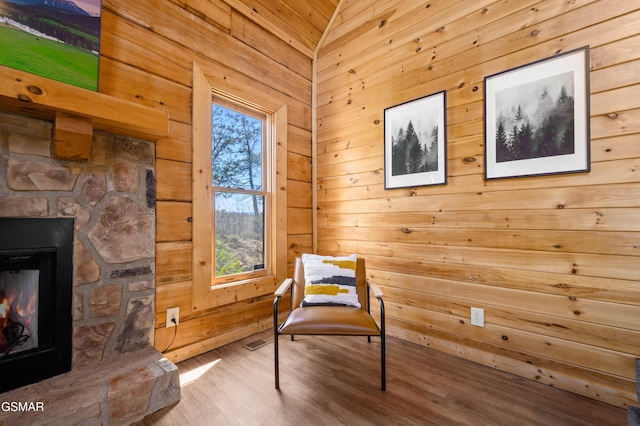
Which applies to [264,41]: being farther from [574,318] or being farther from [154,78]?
[574,318]

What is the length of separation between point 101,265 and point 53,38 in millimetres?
1267

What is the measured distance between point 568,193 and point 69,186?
2.95 m

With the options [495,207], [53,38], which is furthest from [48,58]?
[495,207]

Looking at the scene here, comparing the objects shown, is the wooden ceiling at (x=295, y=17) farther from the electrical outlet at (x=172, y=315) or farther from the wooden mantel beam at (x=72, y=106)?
the electrical outlet at (x=172, y=315)

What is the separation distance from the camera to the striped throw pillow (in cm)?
204

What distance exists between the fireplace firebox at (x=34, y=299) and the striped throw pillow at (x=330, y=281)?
143 centimetres

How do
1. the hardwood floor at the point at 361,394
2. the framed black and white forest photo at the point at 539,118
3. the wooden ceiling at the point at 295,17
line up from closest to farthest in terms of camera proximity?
the hardwood floor at the point at 361,394 → the framed black and white forest photo at the point at 539,118 → the wooden ceiling at the point at 295,17

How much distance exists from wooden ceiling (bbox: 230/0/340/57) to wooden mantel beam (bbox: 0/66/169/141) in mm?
1414

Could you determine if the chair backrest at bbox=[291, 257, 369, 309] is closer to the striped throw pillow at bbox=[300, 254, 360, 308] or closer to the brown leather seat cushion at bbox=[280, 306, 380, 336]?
the striped throw pillow at bbox=[300, 254, 360, 308]

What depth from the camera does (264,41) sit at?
102 inches

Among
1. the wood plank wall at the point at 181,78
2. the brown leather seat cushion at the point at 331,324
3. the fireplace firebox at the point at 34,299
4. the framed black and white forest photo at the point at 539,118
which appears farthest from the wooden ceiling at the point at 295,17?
the brown leather seat cushion at the point at 331,324

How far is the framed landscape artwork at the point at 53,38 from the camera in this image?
1.33 metres
